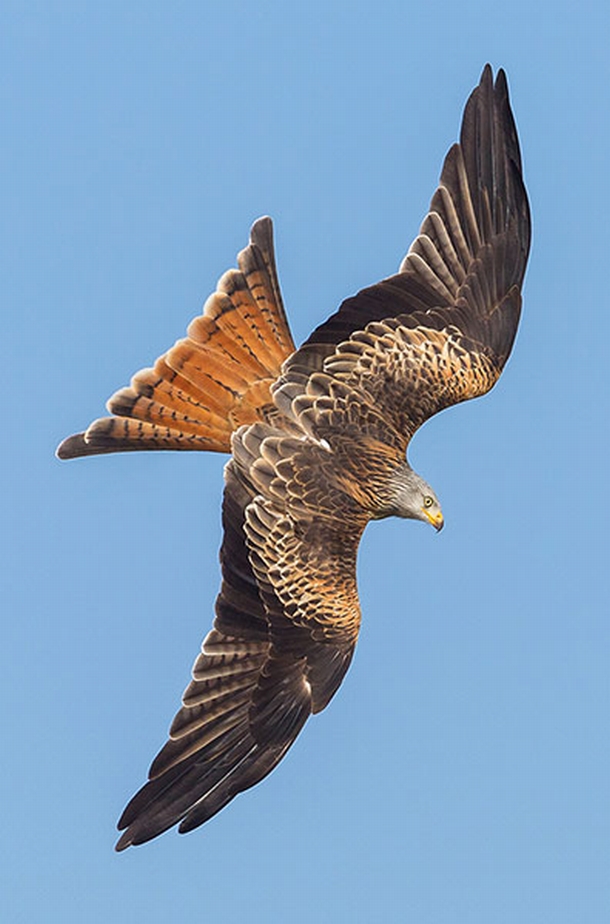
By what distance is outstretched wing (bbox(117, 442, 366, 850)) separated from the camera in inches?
584

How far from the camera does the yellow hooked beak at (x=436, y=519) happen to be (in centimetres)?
1526

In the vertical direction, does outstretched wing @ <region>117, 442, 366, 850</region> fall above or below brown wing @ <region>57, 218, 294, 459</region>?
below

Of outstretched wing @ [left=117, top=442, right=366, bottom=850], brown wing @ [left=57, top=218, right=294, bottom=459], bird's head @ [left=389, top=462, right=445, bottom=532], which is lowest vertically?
outstretched wing @ [left=117, top=442, right=366, bottom=850]

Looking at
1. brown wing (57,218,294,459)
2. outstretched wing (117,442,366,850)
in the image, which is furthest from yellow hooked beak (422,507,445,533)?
brown wing (57,218,294,459)

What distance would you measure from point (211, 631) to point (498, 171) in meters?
3.54

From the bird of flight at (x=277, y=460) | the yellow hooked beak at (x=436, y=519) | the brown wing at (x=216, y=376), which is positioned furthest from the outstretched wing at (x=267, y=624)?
the yellow hooked beak at (x=436, y=519)

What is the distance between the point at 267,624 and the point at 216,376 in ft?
5.10

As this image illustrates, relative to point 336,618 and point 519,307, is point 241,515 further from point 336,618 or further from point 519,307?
point 519,307

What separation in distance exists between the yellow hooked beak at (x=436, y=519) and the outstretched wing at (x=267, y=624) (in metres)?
0.45

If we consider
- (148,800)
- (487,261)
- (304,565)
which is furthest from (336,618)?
(487,261)

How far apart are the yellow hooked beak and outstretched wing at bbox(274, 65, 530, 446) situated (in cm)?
48

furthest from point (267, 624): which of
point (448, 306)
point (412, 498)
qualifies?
point (448, 306)

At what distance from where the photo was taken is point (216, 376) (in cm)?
1514

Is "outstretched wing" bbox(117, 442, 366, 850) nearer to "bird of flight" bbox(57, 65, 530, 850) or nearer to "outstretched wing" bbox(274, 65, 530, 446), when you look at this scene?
"bird of flight" bbox(57, 65, 530, 850)
